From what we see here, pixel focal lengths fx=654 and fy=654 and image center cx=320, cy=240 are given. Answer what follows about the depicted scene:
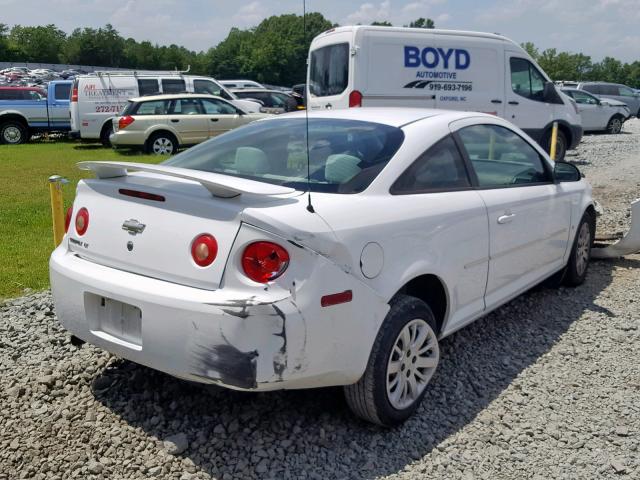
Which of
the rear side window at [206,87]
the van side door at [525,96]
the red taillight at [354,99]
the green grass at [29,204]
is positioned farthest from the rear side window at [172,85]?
the van side door at [525,96]

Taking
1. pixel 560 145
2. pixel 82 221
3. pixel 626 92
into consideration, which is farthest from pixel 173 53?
pixel 82 221

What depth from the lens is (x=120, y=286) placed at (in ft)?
9.76

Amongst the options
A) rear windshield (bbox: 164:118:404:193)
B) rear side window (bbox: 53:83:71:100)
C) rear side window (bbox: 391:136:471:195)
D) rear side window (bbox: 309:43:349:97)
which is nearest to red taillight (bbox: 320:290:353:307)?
rear windshield (bbox: 164:118:404:193)

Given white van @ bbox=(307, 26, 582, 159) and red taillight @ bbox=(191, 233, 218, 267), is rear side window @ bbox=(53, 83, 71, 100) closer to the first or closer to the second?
white van @ bbox=(307, 26, 582, 159)

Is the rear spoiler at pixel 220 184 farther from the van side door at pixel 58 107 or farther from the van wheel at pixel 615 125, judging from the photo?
the van wheel at pixel 615 125

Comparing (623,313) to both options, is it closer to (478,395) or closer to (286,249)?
(478,395)

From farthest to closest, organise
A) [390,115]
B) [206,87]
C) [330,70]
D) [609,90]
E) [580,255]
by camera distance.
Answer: [609,90] < [206,87] < [330,70] < [580,255] < [390,115]

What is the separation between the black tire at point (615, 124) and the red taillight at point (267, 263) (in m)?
21.9

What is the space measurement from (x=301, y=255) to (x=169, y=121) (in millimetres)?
14391

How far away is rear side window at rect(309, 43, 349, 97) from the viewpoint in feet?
37.2

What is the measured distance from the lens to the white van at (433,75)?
11211mm

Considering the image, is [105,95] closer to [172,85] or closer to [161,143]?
[172,85]

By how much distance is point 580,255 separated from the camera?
5.55 meters

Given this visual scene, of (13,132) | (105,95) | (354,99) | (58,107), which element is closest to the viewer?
(354,99)
